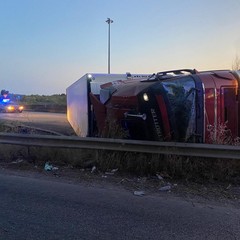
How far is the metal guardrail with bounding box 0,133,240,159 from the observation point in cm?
719

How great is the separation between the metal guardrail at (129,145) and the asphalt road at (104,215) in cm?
136

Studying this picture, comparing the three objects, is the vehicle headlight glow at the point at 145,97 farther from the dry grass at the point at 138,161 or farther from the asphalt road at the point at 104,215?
the asphalt road at the point at 104,215

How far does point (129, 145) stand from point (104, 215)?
2.89 meters

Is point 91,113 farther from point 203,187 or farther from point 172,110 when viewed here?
point 203,187

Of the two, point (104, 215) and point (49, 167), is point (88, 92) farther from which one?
point (104, 215)

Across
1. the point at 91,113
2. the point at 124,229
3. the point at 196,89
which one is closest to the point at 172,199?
the point at 124,229

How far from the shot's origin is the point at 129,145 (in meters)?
7.93

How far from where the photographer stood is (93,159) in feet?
27.3

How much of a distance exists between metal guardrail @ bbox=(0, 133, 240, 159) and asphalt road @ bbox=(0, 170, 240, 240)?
53.6 inches

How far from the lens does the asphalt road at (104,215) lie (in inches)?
178

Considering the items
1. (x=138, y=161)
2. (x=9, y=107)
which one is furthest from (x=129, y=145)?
(x=9, y=107)

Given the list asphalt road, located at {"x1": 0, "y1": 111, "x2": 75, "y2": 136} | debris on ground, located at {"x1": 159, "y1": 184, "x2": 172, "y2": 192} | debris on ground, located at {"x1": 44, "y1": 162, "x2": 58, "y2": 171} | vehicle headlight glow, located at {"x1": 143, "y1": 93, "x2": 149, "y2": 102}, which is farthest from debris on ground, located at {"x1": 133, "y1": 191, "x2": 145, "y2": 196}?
asphalt road, located at {"x1": 0, "y1": 111, "x2": 75, "y2": 136}

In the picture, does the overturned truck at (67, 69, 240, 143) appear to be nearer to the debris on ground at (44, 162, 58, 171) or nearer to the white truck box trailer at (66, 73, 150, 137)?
the debris on ground at (44, 162, 58, 171)

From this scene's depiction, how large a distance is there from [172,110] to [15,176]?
3.55 metres
